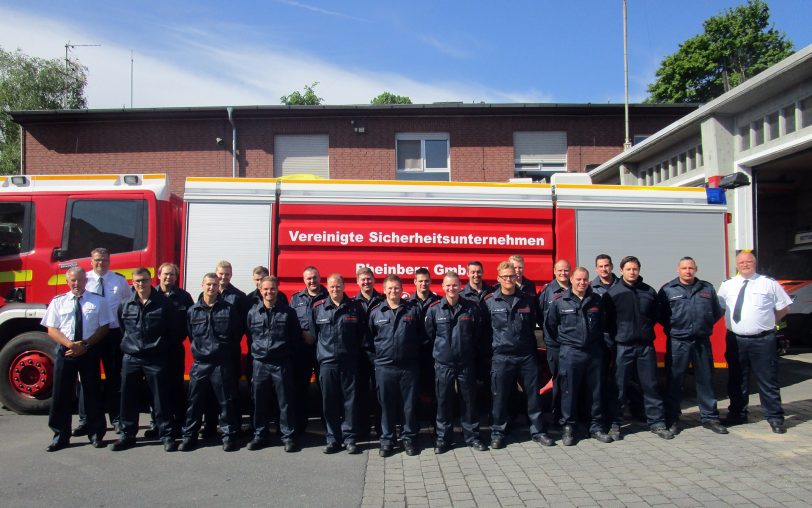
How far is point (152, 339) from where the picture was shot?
552 cm

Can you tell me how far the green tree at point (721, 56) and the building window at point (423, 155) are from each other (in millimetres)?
20266

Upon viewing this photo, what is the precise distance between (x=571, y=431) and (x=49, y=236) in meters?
6.03

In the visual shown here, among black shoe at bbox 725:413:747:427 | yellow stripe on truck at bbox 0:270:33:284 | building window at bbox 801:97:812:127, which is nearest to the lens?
black shoe at bbox 725:413:747:427

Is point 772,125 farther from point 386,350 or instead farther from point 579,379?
point 386,350

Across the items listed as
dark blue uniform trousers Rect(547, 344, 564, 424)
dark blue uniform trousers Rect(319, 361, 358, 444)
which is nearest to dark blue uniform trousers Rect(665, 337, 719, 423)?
dark blue uniform trousers Rect(547, 344, 564, 424)

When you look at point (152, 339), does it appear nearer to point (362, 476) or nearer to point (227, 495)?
point (227, 495)

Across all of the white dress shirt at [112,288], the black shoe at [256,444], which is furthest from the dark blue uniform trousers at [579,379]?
the white dress shirt at [112,288]

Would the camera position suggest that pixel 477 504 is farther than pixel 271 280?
No

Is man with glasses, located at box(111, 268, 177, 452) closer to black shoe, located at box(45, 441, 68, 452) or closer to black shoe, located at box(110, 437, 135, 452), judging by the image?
black shoe, located at box(110, 437, 135, 452)

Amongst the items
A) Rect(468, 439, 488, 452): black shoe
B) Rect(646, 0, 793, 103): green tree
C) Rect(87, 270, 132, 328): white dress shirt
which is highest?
Rect(646, 0, 793, 103): green tree

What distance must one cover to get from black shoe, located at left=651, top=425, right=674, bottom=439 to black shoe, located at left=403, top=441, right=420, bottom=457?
7.99 feet

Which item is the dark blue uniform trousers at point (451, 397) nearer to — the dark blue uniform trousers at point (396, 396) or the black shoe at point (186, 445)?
the dark blue uniform trousers at point (396, 396)

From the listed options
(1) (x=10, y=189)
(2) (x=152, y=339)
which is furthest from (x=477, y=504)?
(1) (x=10, y=189)

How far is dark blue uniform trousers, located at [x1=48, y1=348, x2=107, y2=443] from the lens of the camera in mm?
5617
